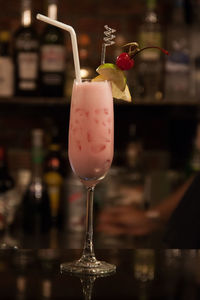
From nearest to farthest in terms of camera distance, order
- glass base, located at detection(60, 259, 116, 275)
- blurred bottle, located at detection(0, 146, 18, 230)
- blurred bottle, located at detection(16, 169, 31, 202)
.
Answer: glass base, located at detection(60, 259, 116, 275), blurred bottle, located at detection(0, 146, 18, 230), blurred bottle, located at detection(16, 169, 31, 202)

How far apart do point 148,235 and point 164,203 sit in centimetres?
13

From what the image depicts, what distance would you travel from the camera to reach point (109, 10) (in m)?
2.38

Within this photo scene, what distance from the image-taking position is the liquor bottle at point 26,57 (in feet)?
7.16

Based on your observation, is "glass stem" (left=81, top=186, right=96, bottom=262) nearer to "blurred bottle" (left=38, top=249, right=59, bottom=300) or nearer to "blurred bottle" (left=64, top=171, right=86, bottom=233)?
"blurred bottle" (left=38, top=249, right=59, bottom=300)

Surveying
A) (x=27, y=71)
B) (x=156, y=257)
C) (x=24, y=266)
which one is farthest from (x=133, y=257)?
(x=27, y=71)

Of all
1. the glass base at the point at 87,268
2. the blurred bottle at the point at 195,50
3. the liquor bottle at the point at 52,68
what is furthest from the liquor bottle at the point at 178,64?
the glass base at the point at 87,268

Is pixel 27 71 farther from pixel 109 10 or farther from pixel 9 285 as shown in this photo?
pixel 9 285

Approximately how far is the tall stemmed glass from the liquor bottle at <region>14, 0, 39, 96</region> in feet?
4.36

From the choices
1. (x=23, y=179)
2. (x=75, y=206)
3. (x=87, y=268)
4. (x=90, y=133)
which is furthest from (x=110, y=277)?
(x=23, y=179)

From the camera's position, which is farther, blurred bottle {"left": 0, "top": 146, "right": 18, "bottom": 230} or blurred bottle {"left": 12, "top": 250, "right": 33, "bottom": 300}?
blurred bottle {"left": 0, "top": 146, "right": 18, "bottom": 230}

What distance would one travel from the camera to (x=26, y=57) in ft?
7.16

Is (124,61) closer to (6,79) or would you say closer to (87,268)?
(87,268)

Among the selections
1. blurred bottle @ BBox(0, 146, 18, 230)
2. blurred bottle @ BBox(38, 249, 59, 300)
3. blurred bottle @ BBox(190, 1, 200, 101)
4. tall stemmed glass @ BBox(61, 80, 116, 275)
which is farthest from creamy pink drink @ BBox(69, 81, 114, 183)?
blurred bottle @ BBox(190, 1, 200, 101)

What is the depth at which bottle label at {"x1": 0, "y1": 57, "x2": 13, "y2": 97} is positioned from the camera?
7.16ft
